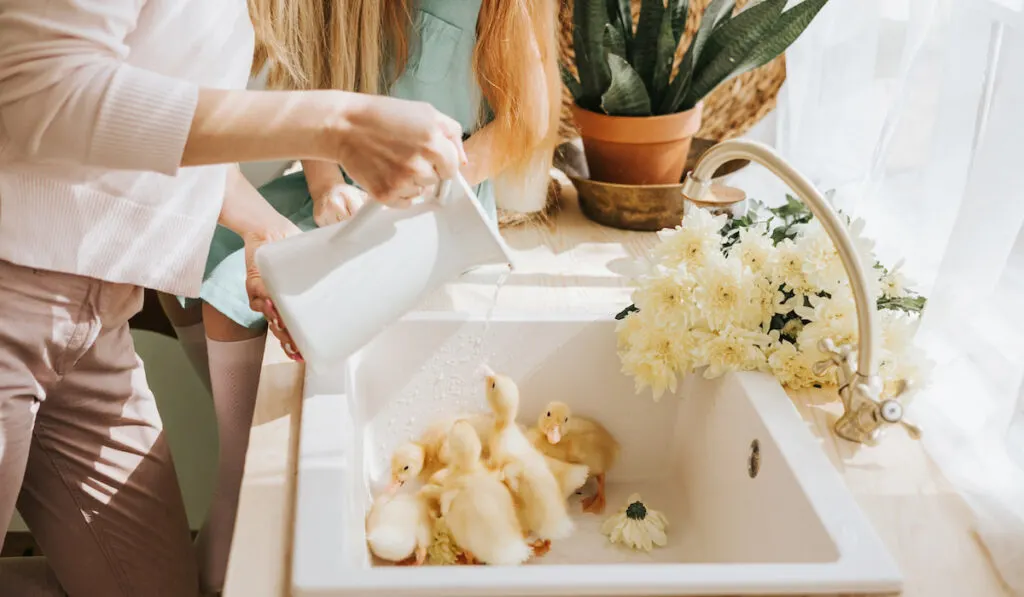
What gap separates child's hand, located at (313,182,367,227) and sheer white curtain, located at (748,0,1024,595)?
2.28 ft

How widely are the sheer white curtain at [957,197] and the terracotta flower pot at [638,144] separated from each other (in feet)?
0.81

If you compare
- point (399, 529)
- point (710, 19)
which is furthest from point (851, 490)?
point (710, 19)

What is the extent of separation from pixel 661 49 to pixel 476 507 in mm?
823

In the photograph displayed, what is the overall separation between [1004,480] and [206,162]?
754 millimetres

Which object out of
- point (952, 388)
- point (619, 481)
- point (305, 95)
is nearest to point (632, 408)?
point (619, 481)

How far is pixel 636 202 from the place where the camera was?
4.90ft

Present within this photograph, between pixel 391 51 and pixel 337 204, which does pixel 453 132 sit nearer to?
pixel 337 204

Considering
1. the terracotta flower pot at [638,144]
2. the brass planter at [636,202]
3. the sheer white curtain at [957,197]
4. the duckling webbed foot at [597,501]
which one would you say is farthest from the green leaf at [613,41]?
the duckling webbed foot at [597,501]

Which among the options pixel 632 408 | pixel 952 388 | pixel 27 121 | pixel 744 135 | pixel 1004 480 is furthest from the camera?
pixel 744 135

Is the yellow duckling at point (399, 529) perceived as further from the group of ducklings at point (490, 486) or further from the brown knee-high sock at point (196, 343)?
the brown knee-high sock at point (196, 343)

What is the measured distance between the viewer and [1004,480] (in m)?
0.83

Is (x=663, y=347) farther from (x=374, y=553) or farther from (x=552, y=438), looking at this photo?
(x=374, y=553)

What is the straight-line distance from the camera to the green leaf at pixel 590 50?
54.8 inches

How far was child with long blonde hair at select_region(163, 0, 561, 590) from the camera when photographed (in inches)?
46.4
